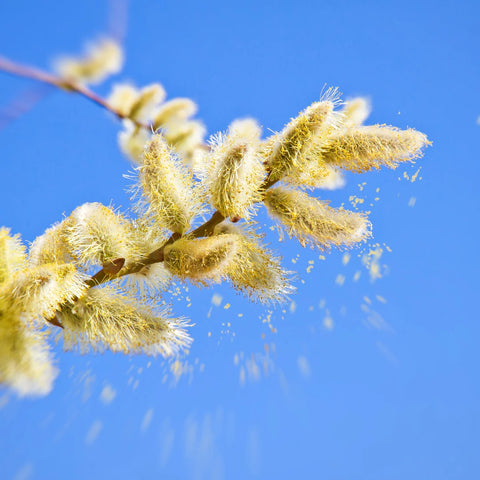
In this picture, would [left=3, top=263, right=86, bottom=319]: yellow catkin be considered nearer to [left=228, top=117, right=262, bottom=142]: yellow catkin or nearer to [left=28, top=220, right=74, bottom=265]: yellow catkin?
[left=28, top=220, right=74, bottom=265]: yellow catkin

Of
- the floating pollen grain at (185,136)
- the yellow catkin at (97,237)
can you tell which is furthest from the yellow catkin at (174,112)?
the yellow catkin at (97,237)

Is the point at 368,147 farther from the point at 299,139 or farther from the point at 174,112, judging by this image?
the point at 174,112

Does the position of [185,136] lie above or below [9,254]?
above

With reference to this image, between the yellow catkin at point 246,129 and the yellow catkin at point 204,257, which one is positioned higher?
the yellow catkin at point 246,129

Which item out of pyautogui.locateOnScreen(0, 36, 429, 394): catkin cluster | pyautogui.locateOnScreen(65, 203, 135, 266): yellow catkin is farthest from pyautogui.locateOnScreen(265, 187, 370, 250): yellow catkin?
pyautogui.locateOnScreen(65, 203, 135, 266): yellow catkin

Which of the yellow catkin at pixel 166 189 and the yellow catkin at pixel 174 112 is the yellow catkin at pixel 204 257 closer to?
the yellow catkin at pixel 166 189

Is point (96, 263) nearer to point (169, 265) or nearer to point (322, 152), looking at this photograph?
point (169, 265)

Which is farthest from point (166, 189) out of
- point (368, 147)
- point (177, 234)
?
point (368, 147)
